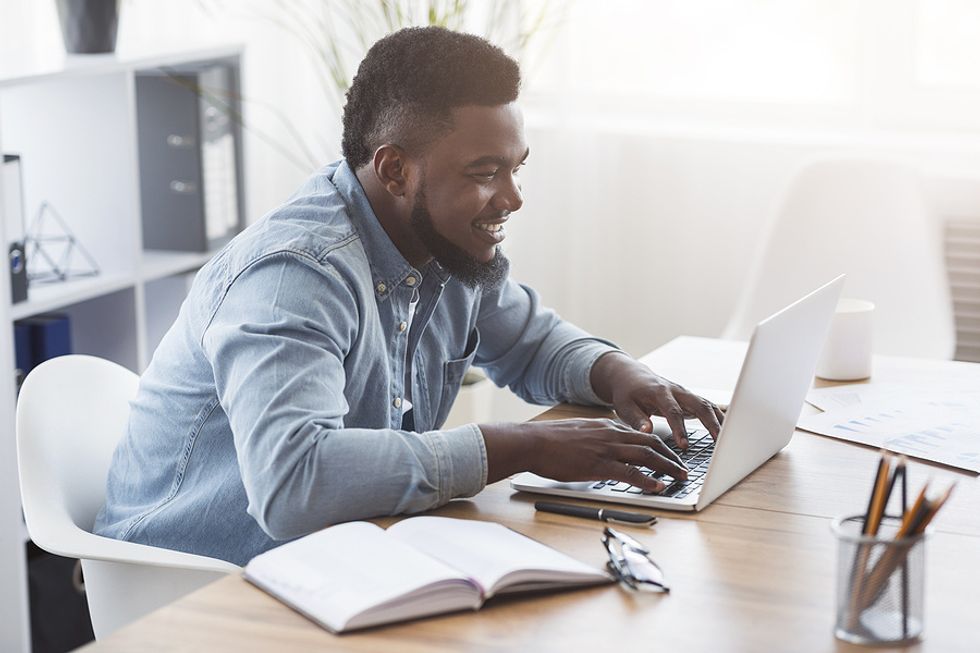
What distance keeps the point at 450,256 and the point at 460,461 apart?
352 mm

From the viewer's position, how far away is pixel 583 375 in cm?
183

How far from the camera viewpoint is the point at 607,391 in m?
1.80

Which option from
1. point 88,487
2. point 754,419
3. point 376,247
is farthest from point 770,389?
point 88,487

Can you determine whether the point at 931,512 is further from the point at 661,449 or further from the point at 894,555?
the point at 661,449

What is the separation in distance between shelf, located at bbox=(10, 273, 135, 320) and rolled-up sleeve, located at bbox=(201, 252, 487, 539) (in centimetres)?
104

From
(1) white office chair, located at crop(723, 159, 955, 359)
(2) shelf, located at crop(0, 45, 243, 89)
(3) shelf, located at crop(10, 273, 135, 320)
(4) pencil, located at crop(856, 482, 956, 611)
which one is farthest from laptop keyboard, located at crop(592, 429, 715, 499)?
(2) shelf, located at crop(0, 45, 243, 89)

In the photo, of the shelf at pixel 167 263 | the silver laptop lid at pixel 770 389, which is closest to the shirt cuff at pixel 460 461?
the silver laptop lid at pixel 770 389

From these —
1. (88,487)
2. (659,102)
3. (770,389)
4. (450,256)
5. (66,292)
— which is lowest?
(88,487)

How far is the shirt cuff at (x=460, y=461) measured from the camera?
1381mm

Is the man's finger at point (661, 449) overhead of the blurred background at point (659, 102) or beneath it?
beneath

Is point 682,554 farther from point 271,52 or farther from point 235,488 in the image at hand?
point 271,52

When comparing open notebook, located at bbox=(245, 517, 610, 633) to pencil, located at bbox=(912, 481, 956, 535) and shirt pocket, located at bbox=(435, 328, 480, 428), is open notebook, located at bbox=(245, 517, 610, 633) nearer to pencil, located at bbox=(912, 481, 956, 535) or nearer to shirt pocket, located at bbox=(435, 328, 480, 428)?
pencil, located at bbox=(912, 481, 956, 535)

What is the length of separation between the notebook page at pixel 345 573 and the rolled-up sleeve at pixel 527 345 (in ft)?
2.22

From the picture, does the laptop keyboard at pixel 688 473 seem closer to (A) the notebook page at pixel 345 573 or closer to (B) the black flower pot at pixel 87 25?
(A) the notebook page at pixel 345 573
